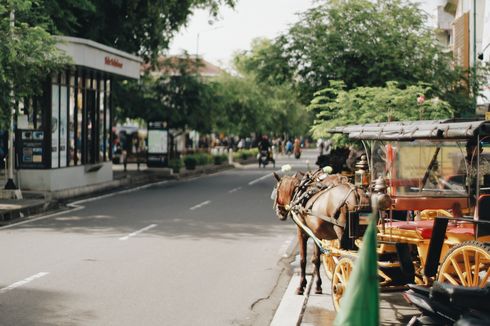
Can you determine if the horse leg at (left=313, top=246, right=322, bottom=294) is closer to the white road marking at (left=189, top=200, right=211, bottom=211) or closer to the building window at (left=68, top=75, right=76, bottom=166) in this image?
the white road marking at (left=189, top=200, right=211, bottom=211)

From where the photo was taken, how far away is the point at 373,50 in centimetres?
2659

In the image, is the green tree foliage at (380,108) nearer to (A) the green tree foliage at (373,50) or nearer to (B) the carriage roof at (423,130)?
(A) the green tree foliage at (373,50)

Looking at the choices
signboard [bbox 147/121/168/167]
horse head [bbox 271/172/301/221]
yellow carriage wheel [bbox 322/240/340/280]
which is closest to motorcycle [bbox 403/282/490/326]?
yellow carriage wheel [bbox 322/240/340/280]

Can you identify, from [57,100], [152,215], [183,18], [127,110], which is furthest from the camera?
[127,110]

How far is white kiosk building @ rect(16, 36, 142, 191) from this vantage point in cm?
2438

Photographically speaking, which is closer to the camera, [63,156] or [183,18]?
[63,156]

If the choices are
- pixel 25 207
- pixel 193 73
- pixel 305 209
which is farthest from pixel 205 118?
pixel 305 209

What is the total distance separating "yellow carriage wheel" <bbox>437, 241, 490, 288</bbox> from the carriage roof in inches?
40.7

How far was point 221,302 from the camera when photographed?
918 centimetres

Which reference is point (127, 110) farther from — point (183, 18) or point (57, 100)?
point (57, 100)

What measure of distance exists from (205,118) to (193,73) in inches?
101

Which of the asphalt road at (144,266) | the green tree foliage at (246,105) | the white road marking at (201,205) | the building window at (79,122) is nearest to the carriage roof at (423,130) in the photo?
the asphalt road at (144,266)

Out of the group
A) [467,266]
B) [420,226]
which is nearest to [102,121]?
[420,226]

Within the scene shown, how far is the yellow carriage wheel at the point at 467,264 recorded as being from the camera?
6.39 metres
